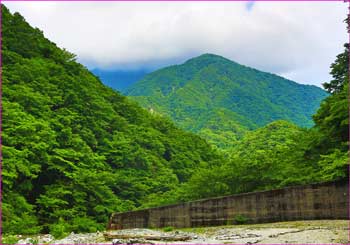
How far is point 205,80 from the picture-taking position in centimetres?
17300

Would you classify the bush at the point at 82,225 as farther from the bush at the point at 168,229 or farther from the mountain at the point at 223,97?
the mountain at the point at 223,97

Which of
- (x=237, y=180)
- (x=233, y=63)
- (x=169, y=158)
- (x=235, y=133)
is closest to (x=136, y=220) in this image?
(x=237, y=180)

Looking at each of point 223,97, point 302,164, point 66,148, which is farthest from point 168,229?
point 223,97

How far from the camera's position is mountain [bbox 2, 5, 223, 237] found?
24.3 meters

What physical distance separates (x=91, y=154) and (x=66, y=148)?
8.97 feet

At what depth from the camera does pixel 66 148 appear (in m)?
30.6

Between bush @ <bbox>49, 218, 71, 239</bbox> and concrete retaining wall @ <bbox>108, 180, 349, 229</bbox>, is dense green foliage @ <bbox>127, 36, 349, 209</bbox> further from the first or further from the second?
bush @ <bbox>49, 218, 71, 239</bbox>

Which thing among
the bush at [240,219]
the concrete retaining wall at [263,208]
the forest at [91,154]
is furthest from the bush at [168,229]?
the forest at [91,154]

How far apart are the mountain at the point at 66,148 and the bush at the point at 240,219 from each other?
8980 millimetres

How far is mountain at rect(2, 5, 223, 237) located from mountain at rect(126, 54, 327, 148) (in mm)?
48088

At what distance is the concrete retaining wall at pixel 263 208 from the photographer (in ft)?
38.4

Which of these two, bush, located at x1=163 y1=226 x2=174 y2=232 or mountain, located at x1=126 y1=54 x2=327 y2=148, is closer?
bush, located at x1=163 y1=226 x2=174 y2=232

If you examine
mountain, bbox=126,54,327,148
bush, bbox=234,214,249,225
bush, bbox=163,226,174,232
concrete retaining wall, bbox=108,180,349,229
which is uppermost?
mountain, bbox=126,54,327,148

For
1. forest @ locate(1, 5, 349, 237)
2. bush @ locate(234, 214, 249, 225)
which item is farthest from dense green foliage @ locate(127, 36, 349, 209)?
bush @ locate(234, 214, 249, 225)
